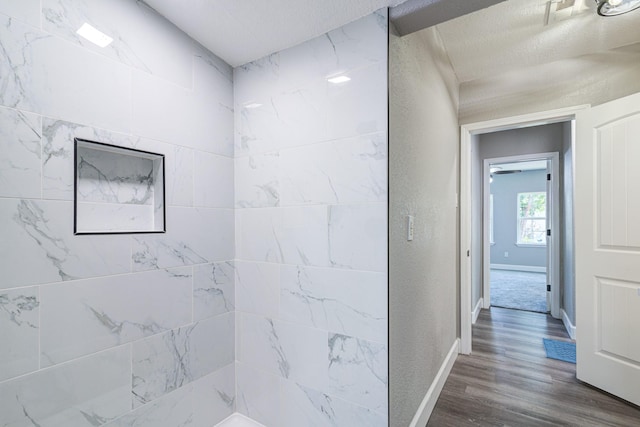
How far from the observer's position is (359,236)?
148cm

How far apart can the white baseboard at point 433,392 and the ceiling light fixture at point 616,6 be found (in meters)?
2.61

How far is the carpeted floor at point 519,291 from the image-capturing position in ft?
15.1

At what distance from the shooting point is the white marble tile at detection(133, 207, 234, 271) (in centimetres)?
146

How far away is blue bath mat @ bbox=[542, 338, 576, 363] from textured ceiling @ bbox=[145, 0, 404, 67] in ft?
11.1

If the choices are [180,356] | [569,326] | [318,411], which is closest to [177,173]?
Result: [180,356]

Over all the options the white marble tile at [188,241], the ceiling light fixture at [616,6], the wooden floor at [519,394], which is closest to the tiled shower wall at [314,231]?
the white marble tile at [188,241]

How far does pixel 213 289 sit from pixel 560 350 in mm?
3424

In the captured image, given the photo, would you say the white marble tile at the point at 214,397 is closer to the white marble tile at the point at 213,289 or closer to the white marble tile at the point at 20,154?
the white marble tile at the point at 213,289

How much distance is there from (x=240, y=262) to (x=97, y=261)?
80cm

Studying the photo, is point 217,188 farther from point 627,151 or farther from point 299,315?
point 627,151

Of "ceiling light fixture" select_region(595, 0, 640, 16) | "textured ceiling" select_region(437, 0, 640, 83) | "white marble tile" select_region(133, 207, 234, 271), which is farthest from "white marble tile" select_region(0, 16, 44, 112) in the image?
"ceiling light fixture" select_region(595, 0, 640, 16)

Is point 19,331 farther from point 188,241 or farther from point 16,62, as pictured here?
point 16,62

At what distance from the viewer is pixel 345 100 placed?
1.53 meters

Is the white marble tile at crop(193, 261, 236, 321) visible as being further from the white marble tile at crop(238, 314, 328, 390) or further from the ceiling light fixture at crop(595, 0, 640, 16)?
the ceiling light fixture at crop(595, 0, 640, 16)
